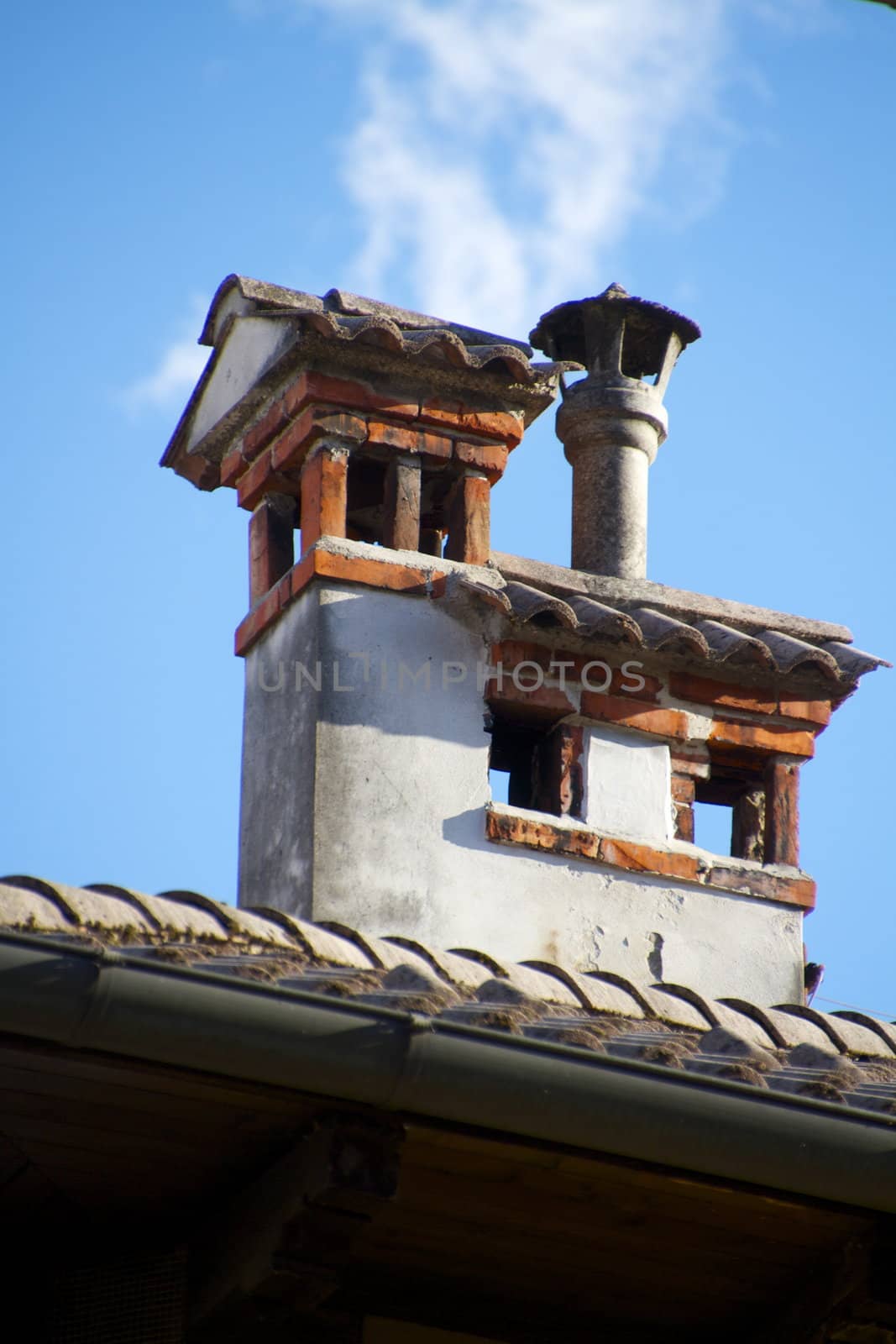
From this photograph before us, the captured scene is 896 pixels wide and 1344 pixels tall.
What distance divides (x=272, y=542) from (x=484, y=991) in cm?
368

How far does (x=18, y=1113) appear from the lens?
3.52 m

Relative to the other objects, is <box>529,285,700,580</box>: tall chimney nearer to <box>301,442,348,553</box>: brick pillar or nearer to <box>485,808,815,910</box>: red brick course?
<box>301,442,348,553</box>: brick pillar

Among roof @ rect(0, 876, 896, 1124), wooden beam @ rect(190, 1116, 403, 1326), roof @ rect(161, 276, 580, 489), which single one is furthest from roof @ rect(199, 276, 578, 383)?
wooden beam @ rect(190, 1116, 403, 1326)

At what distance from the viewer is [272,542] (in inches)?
295

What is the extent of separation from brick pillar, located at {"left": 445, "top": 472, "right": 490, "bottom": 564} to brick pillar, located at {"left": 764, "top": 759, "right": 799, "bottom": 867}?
1288 millimetres

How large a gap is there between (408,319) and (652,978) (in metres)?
2.51

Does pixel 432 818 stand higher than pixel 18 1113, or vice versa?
pixel 432 818

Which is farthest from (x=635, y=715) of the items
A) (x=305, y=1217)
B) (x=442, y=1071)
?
(x=442, y=1071)

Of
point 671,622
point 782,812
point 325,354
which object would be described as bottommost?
point 782,812

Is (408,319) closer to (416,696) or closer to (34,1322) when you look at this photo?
(416,696)

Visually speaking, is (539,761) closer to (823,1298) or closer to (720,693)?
(720,693)

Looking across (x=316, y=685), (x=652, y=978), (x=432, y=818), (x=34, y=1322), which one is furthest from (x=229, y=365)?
(x=34, y=1322)

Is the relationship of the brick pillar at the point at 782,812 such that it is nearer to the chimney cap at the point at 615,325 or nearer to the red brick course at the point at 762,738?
the red brick course at the point at 762,738

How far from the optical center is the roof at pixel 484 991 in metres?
3.48
